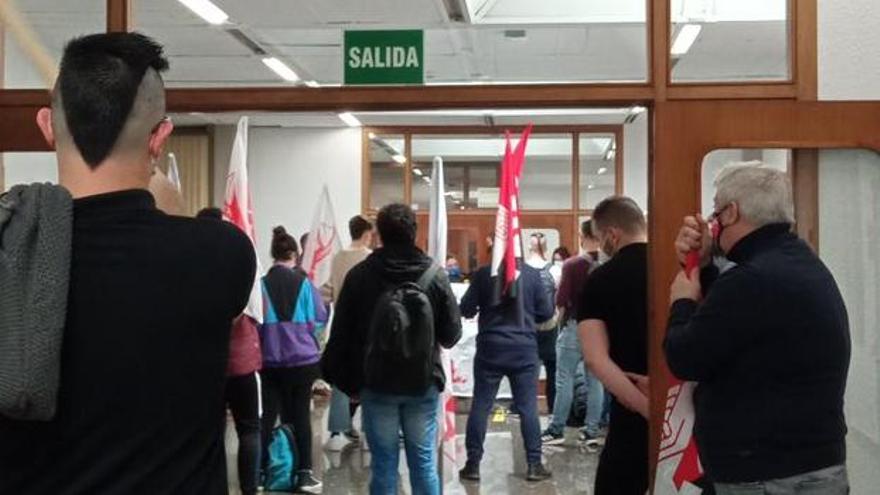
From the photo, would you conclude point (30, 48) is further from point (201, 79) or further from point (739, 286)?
point (739, 286)

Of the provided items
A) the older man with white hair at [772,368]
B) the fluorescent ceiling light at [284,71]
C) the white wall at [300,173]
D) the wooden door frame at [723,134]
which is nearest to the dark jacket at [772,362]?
the older man with white hair at [772,368]

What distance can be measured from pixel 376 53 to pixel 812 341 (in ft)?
5.16

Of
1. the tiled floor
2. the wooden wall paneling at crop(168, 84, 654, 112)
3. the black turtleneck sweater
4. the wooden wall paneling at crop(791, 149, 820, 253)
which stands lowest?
the tiled floor

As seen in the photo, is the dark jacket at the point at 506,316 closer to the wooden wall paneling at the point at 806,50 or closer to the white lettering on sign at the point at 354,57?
the white lettering on sign at the point at 354,57

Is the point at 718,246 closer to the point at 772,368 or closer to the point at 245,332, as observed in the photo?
the point at 772,368

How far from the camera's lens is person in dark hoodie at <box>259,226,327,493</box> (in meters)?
5.10

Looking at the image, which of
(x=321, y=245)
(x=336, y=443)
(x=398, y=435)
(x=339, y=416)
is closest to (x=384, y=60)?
(x=398, y=435)

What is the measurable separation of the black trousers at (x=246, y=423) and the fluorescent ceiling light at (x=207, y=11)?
1762mm

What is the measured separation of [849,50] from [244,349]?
117 inches

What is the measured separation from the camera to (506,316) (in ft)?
18.7

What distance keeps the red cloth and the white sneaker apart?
1.95 metres

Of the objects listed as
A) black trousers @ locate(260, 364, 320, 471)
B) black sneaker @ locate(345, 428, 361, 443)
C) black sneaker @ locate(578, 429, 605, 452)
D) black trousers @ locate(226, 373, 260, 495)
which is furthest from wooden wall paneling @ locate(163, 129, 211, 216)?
black trousers @ locate(226, 373, 260, 495)

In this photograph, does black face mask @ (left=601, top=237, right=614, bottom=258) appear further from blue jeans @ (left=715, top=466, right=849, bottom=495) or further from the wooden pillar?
the wooden pillar

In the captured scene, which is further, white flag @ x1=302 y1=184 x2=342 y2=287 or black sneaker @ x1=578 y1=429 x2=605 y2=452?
white flag @ x1=302 y1=184 x2=342 y2=287
